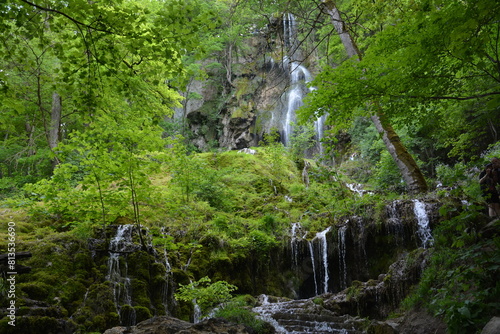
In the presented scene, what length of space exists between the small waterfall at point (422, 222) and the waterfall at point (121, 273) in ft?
23.6

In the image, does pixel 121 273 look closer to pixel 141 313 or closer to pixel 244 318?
pixel 141 313

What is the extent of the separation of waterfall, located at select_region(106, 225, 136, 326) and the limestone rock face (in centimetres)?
156

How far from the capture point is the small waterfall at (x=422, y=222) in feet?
25.5

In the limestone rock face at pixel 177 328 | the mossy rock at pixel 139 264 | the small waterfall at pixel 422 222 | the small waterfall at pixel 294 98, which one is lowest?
the limestone rock face at pixel 177 328

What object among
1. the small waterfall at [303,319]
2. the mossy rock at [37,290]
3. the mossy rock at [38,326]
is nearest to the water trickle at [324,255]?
the small waterfall at [303,319]

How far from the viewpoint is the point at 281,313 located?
19.9 ft

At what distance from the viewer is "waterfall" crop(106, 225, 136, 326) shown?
5406mm

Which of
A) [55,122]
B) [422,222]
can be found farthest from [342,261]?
[55,122]

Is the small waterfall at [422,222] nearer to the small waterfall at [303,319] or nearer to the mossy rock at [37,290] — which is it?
the small waterfall at [303,319]

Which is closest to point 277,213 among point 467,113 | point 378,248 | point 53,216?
point 378,248

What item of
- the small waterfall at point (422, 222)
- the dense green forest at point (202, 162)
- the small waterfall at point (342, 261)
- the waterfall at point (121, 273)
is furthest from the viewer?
the small waterfall at point (342, 261)

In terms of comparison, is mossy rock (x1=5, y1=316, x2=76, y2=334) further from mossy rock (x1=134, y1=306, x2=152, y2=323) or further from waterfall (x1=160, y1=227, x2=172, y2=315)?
waterfall (x1=160, y1=227, x2=172, y2=315)

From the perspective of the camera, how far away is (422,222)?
7.89 metres

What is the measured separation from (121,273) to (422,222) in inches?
297
